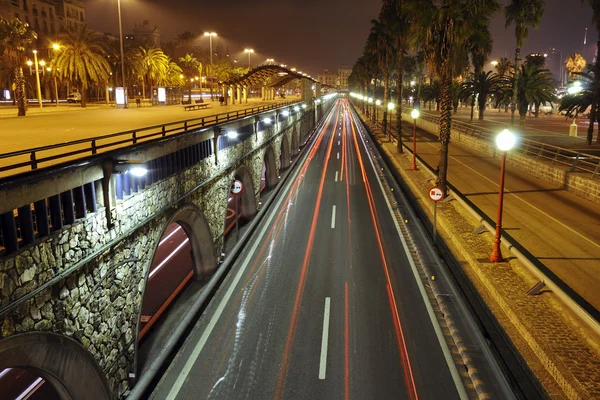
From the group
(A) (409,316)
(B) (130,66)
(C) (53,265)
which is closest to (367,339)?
(A) (409,316)

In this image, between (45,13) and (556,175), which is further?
(45,13)

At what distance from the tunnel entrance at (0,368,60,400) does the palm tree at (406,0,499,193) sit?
22.0 metres

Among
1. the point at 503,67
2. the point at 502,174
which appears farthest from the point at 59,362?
the point at 503,67

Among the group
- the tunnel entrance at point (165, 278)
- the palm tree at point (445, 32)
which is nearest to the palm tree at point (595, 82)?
the palm tree at point (445, 32)

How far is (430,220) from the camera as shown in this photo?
76.6ft

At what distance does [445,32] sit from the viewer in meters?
25.3

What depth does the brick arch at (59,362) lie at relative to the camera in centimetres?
735

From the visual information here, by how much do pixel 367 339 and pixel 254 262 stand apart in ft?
25.2

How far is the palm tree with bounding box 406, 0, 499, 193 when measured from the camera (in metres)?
24.3

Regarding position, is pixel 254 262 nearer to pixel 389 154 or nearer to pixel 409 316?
pixel 409 316

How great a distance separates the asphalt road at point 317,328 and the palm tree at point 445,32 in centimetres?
904

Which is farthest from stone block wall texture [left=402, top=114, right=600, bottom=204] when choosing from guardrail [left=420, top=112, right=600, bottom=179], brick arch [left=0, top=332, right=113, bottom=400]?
brick arch [left=0, top=332, right=113, bottom=400]

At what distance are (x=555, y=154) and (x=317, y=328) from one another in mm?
25412

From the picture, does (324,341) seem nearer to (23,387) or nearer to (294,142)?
(23,387)
